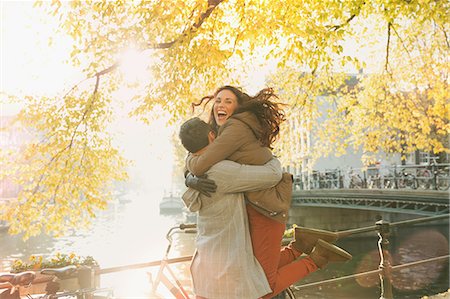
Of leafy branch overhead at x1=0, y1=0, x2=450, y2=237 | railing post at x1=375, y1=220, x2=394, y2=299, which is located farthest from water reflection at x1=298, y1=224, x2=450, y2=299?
railing post at x1=375, y1=220, x2=394, y2=299

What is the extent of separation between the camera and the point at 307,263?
3.15 meters

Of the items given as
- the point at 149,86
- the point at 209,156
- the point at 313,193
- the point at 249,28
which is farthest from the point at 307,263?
the point at 313,193

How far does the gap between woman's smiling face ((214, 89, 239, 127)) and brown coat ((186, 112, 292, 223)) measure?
148 mm

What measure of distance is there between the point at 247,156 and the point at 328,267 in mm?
19978

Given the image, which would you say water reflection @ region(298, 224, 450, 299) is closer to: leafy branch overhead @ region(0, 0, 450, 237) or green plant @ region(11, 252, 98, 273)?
leafy branch overhead @ region(0, 0, 450, 237)

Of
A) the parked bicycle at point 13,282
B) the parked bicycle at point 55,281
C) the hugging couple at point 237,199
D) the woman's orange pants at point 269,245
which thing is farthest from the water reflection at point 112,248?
the hugging couple at point 237,199

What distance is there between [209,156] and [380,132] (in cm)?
1429

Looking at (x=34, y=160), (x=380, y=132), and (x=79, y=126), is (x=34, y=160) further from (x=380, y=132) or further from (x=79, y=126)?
(x=380, y=132)

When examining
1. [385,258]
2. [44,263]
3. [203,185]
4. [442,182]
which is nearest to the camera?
[203,185]

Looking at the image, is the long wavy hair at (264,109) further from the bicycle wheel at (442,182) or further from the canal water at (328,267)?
the bicycle wheel at (442,182)

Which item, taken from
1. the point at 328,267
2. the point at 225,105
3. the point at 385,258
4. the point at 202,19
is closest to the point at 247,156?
the point at 225,105

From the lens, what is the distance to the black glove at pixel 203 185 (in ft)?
8.74

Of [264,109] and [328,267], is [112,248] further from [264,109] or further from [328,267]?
[264,109]

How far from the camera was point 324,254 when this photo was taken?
127 inches
